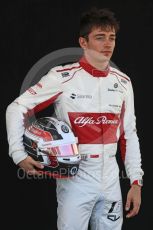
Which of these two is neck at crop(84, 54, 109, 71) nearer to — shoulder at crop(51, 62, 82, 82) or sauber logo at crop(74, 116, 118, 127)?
→ shoulder at crop(51, 62, 82, 82)

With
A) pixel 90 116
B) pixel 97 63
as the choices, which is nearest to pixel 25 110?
pixel 90 116

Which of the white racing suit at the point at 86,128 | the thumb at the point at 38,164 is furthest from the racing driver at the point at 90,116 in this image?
the thumb at the point at 38,164

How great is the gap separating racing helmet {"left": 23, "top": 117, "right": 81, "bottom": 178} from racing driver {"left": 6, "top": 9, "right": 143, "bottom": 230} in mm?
62

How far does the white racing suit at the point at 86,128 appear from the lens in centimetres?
265

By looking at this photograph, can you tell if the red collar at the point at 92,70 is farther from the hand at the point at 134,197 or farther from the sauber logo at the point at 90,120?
the hand at the point at 134,197

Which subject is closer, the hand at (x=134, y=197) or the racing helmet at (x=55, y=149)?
the racing helmet at (x=55, y=149)

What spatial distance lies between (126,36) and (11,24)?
68cm

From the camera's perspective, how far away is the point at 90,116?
105 inches

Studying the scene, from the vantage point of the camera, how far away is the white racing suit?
8.68 feet

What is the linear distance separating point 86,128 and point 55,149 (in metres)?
0.19

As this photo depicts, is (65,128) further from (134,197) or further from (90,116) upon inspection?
(134,197)

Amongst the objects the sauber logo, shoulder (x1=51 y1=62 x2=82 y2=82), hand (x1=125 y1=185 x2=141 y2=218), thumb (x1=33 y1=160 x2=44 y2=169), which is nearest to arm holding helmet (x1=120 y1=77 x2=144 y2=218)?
hand (x1=125 y1=185 x2=141 y2=218)

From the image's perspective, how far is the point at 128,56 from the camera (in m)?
3.39

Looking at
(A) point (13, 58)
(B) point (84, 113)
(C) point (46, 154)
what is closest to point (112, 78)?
(B) point (84, 113)
